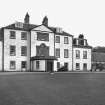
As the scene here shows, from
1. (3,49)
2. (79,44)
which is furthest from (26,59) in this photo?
(79,44)

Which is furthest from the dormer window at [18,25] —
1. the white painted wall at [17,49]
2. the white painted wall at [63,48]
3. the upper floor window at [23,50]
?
the white painted wall at [63,48]

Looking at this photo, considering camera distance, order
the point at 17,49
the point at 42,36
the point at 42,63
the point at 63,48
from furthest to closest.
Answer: the point at 63,48 < the point at 42,36 < the point at 17,49 < the point at 42,63

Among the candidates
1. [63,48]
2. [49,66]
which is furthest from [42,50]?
[63,48]

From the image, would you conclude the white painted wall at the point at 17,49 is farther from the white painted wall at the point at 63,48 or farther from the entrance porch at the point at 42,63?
the white painted wall at the point at 63,48

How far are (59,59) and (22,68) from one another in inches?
381

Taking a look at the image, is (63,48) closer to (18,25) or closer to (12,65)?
(18,25)

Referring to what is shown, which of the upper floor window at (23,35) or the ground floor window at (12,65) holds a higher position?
the upper floor window at (23,35)

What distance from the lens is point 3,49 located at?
45.0m

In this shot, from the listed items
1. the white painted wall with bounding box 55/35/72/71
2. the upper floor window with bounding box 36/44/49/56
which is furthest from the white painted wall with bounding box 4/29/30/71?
the white painted wall with bounding box 55/35/72/71

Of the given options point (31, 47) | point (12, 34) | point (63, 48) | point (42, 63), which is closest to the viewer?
point (12, 34)

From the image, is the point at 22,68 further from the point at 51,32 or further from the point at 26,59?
the point at 51,32

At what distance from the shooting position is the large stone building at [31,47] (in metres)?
45.2

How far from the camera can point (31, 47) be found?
4712 centimetres

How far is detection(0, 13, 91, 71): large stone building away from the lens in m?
45.2
